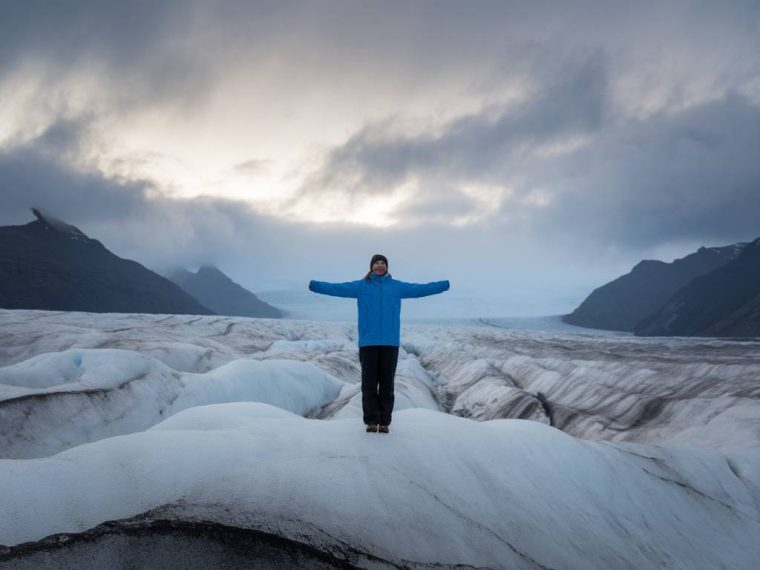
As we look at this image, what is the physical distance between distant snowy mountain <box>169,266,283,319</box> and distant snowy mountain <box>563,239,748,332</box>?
9444 cm

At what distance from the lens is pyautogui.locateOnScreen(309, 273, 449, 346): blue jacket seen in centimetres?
424

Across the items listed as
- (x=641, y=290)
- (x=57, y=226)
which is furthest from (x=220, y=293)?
(x=641, y=290)

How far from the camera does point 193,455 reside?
9.81 ft

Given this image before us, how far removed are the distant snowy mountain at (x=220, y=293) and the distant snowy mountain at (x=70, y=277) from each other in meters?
34.1

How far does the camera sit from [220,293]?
152250 mm

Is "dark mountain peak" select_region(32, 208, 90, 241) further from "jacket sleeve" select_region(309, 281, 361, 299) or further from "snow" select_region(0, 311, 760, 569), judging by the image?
"jacket sleeve" select_region(309, 281, 361, 299)

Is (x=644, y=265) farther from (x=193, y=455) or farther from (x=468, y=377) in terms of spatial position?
(x=193, y=455)

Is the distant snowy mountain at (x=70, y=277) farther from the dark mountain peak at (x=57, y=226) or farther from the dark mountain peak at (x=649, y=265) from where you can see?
the dark mountain peak at (x=649, y=265)

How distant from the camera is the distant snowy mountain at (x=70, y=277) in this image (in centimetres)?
6895

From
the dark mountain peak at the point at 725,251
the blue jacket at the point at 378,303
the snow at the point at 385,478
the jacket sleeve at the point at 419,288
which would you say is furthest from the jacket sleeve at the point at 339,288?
the dark mountain peak at the point at 725,251

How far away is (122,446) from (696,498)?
21.3 feet

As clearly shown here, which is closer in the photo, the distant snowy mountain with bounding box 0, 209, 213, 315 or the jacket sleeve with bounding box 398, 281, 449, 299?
the jacket sleeve with bounding box 398, 281, 449, 299

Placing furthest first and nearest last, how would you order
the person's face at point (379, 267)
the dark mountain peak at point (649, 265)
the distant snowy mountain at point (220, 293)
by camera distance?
the distant snowy mountain at point (220, 293) → the dark mountain peak at point (649, 265) → the person's face at point (379, 267)

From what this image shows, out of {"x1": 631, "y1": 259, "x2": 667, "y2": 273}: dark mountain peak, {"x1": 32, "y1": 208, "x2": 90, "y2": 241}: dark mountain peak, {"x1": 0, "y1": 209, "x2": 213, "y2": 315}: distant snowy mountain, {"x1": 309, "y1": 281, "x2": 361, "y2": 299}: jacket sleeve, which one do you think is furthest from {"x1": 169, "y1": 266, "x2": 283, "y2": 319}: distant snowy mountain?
{"x1": 309, "y1": 281, "x2": 361, "y2": 299}: jacket sleeve
